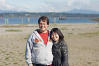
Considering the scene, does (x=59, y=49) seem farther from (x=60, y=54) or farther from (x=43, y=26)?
(x=43, y=26)

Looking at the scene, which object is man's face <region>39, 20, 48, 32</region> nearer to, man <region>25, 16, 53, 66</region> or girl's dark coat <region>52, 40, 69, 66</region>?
man <region>25, 16, 53, 66</region>

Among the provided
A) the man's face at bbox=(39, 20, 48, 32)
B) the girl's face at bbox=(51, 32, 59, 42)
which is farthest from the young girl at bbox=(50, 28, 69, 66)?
the man's face at bbox=(39, 20, 48, 32)

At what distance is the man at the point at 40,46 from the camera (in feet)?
10.6

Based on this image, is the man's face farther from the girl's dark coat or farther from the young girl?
the girl's dark coat

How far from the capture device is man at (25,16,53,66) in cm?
323

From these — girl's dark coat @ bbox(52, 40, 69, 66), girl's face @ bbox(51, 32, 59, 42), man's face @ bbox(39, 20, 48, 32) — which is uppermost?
man's face @ bbox(39, 20, 48, 32)

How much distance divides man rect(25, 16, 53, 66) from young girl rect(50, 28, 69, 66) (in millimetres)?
77

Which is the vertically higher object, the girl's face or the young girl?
the girl's face

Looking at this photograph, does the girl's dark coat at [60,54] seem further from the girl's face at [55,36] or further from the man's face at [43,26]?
the man's face at [43,26]

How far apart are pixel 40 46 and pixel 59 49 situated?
0.33 meters

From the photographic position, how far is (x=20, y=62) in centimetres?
850

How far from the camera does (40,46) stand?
3229 mm

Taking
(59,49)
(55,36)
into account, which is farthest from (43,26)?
(59,49)

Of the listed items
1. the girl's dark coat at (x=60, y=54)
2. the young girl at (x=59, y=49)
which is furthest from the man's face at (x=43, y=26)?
the girl's dark coat at (x=60, y=54)
